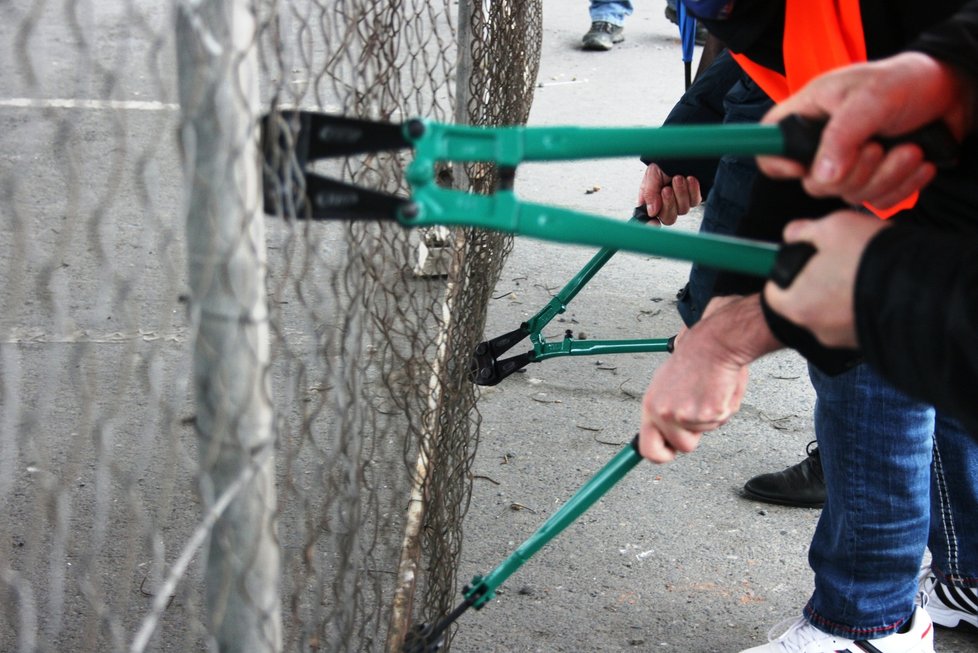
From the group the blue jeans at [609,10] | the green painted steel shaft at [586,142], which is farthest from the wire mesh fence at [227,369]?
the blue jeans at [609,10]

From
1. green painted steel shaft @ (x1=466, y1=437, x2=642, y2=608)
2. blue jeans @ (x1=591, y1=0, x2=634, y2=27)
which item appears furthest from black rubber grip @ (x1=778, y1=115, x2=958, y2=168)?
blue jeans @ (x1=591, y1=0, x2=634, y2=27)

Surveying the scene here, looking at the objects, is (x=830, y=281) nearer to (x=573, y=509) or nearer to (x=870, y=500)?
(x=573, y=509)

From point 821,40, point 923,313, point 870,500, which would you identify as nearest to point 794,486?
point 870,500

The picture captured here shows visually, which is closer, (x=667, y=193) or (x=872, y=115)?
(x=872, y=115)

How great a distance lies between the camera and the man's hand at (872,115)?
1.39 m

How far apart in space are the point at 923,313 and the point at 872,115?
29cm

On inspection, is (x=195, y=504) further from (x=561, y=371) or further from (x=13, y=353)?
(x=561, y=371)

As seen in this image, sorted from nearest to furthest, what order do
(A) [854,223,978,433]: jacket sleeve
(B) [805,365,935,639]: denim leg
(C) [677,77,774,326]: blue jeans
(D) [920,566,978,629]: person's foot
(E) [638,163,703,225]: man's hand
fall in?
(A) [854,223,978,433]: jacket sleeve → (B) [805,365,935,639]: denim leg → (C) [677,77,774,326]: blue jeans → (D) [920,566,978,629]: person's foot → (E) [638,163,703,225]: man's hand

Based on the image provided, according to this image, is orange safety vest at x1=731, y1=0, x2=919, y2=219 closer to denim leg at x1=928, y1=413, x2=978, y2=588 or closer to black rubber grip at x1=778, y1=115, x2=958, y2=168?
black rubber grip at x1=778, y1=115, x2=958, y2=168

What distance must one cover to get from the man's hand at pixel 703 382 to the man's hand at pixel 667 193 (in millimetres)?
1350

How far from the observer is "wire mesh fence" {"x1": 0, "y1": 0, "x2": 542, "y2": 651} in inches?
49.3

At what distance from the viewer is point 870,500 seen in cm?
228

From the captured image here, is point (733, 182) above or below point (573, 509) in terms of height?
above

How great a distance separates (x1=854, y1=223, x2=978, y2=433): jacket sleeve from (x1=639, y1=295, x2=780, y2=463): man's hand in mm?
499
